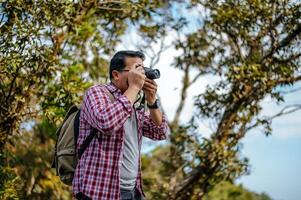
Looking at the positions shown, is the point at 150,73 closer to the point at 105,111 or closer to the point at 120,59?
the point at 120,59

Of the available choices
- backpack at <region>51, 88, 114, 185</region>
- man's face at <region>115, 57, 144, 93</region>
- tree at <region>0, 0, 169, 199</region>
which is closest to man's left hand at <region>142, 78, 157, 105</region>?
man's face at <region>115, 57, 144, 93</region>

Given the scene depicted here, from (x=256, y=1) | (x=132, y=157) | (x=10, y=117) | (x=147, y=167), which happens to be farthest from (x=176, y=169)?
(x=147, y=167)

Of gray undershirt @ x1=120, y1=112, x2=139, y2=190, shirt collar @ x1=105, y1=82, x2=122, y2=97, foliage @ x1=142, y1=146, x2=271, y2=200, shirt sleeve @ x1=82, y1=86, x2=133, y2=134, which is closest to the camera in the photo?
shirt sleeve @ x1=82, y1=86, x2=133, y2=134

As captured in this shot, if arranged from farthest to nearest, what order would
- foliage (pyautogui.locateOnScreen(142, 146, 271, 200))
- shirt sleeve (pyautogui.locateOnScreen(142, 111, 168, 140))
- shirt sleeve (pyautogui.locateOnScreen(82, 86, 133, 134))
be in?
foliage (pyautogui.locateOnScreen(142, 146, 271, 200)) → shirt sleeve (pyautogui.locateOnScreen(142, 111, 168, 140)) → shirt sleeve (pyautogui.locateOnScreen(82, 86, 133, 134))

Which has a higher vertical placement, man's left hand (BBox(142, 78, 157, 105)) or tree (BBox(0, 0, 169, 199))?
tree (BBox(0, 0, 169, 199))

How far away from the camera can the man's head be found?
115 inches

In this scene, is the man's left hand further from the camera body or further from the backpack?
the backpack

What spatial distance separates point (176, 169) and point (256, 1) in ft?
9.73

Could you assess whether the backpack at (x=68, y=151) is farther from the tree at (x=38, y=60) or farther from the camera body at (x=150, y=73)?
the tree at (x=38, y=60)

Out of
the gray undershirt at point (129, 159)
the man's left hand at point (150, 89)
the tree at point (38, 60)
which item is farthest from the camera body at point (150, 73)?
the tree at point (38, 60)

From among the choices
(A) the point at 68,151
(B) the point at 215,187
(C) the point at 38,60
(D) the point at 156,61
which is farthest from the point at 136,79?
(B) the point at 215,187

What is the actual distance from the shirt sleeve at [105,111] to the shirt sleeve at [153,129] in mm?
470

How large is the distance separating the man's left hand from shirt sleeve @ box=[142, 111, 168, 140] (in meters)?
0.17

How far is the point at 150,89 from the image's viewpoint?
2.99 metres
